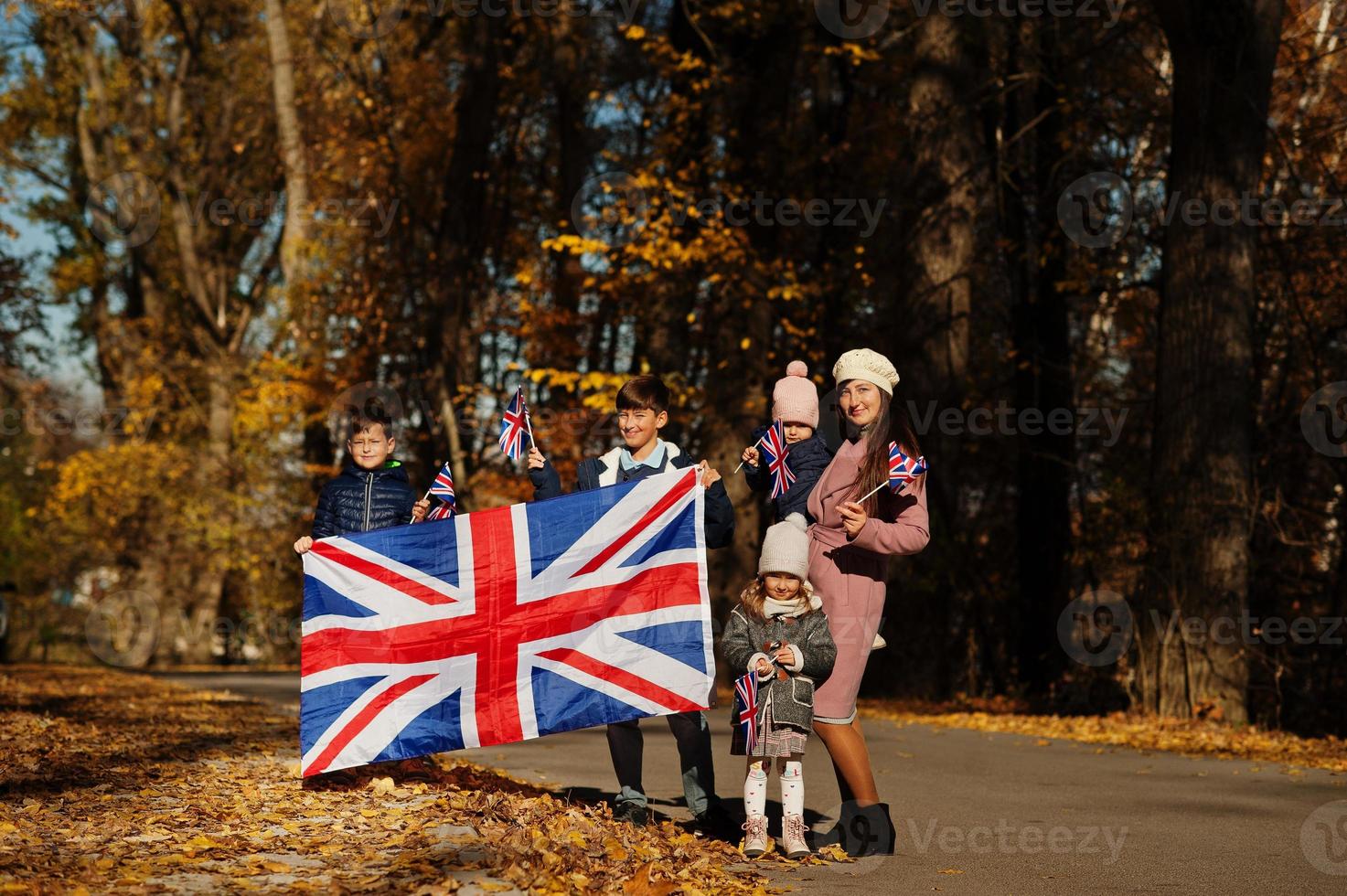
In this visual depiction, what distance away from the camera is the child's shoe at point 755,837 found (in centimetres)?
676

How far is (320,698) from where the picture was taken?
319 inches

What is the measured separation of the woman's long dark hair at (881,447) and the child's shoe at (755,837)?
58.0 inches

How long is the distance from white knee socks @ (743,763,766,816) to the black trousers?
0.76 m

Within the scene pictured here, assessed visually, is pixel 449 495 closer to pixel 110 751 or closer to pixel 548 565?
pixel 548 565

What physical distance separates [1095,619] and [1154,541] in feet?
17.0

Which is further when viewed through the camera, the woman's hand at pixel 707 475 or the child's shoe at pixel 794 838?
the woman's hand at pixel 707 475

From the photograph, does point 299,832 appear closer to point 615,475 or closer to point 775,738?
point 775,738

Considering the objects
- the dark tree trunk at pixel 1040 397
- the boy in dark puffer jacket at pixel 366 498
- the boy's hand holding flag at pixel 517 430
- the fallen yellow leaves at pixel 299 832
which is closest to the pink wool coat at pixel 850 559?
the fallen yellow leaves at pixel 299 832

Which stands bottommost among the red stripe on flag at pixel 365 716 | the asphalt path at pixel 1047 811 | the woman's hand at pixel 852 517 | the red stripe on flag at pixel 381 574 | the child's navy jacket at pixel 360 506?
the asphalt path at pixel 1047 811

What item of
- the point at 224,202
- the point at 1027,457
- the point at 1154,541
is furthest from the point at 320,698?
the point at 224,202

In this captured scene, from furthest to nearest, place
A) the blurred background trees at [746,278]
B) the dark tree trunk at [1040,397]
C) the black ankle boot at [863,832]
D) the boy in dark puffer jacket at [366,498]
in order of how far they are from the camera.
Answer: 1. the dark tree trunk at [1040,397]
2. the blurred background trees at [746,278]
3. the boy in dark puffer jacket at [366,498]
4. the black ankle boot at [863,832]

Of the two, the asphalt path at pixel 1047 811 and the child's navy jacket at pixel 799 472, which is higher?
the child's navy jacket at pixel 799 472

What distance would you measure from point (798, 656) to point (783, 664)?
9cm

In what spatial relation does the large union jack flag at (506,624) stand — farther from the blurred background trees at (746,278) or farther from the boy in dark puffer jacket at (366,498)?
the blurred background trees at (746,278)
